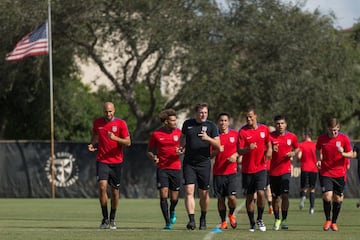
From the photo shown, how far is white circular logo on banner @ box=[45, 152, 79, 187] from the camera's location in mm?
40406

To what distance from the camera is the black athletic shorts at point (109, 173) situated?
758 inches

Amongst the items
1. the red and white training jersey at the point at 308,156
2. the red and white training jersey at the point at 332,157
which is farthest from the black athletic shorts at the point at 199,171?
the red and white training jersey at the point at 308,156

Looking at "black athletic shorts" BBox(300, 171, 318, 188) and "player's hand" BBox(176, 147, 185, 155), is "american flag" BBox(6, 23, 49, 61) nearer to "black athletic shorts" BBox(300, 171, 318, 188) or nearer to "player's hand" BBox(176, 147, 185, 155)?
"black athletic shorts" BBox(300, 171, 318, 188)

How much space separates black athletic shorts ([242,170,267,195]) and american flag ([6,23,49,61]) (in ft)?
75.6

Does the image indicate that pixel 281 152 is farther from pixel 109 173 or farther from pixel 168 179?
pixel 109 173

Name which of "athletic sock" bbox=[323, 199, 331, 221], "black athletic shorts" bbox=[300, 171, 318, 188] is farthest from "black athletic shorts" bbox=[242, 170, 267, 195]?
"black athletic shorts" bbox=[300, 171, 318, 188]

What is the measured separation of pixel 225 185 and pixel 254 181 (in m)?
0.69

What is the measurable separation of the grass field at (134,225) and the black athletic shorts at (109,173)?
0.90 meters

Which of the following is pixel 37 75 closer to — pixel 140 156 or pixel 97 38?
pixel 97 38

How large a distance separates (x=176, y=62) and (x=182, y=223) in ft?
77.2

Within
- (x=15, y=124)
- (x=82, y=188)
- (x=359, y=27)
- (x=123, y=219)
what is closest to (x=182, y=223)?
(x=123, y=219)

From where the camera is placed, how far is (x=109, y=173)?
1939cm

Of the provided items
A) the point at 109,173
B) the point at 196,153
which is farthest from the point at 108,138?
the point at 196,153

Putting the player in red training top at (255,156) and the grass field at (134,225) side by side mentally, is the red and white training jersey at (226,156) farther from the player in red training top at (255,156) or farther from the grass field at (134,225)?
the grass field at (134,225)
